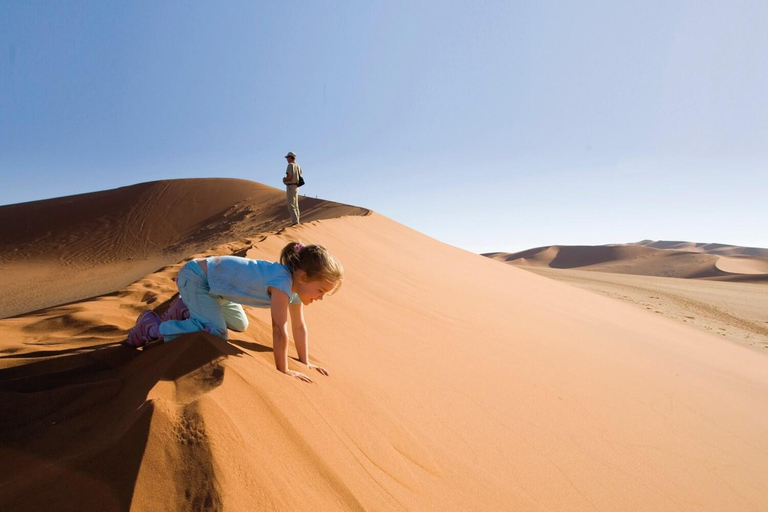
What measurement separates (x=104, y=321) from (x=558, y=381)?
351cm

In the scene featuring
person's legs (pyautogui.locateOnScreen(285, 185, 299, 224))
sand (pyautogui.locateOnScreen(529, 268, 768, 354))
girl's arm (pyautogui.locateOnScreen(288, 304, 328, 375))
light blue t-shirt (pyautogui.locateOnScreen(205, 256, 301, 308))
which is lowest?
sand (pyautogui.locateOnScreen(529, 268, 768, 354))

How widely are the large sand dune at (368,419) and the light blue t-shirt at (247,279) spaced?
28 cm

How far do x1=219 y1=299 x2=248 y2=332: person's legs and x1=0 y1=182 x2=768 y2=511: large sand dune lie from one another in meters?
0.07

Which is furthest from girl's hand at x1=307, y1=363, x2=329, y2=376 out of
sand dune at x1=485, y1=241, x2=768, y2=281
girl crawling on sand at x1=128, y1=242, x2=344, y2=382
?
sand dune at x1=485, y1=241, x2=768, y2=281

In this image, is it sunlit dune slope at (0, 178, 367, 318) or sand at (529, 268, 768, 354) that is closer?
sand at (529, 268, 768, 354)

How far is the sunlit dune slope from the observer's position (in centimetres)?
1384

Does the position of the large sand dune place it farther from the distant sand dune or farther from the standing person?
the distant sand dune

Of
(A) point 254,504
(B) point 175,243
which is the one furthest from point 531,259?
(A) point 254,504

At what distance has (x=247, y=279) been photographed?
6.77 ft

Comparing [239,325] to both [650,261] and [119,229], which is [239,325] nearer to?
[119,229]

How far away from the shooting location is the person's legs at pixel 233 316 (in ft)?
7.38

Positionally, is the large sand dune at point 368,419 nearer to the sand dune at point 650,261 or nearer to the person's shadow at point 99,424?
the person's shadow at point 99,424

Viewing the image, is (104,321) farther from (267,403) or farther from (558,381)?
(558,381)

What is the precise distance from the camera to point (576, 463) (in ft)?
6.75
